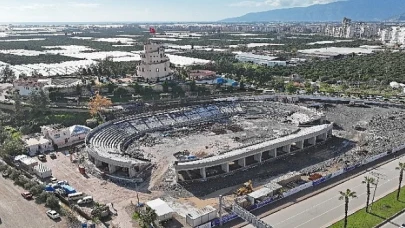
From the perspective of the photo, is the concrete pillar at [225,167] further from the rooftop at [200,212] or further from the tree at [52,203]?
the tree at [52,203]

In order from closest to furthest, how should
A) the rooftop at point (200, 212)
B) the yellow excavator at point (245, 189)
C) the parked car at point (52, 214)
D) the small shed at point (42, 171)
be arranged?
the rooftop at point (200, 212) < the parked car at point (52, 214) < the yellow excavator at point (245, 189) < the small shed at point (42, 171)

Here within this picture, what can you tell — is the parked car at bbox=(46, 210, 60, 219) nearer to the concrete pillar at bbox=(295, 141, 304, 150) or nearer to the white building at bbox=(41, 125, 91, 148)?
the white building at bbox=(41, 125, 91, 148)

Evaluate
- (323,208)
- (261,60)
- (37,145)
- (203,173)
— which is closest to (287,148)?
(203,173)

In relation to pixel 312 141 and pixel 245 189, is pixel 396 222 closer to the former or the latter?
pixel 245 189

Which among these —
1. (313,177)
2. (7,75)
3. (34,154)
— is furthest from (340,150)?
(7,75)

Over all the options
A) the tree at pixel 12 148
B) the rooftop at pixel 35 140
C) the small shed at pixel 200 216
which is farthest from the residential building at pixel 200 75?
the small shed at pixel 200 216

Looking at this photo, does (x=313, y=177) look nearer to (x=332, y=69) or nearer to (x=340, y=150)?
(x=340, y=150)
